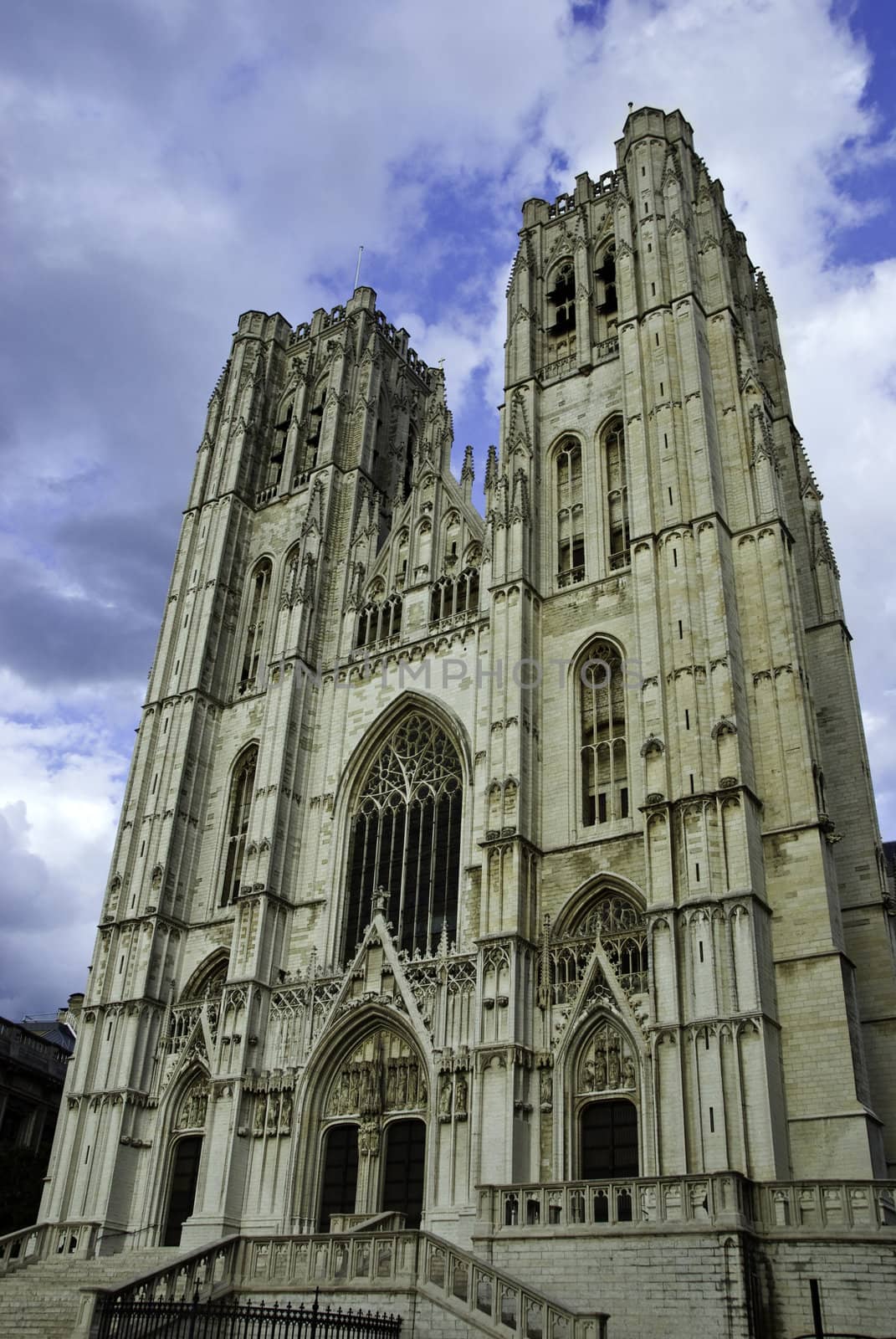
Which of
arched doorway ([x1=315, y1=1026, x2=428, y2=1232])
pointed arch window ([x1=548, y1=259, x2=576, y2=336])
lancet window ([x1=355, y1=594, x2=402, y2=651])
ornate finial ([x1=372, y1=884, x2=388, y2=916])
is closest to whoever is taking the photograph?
arched doorway ([x1=315, y1=1026, x2=428, y2=1232])

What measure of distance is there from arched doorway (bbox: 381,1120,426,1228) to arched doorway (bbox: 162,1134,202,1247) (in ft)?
15.1

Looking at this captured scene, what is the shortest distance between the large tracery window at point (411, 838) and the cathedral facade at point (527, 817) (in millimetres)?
91

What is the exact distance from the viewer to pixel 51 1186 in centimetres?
2647

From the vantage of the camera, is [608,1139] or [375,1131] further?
[375,1131]

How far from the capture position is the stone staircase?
20797 millimetres

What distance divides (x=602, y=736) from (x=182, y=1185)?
1377 cm

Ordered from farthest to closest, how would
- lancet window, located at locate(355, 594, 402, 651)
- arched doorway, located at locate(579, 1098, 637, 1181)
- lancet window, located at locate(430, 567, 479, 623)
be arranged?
lancet window, located at locate(355, 594, 402, 651) < lancet window, located at locate(430, 567, 479, 623) < arched doorway, located at locate(579, 1098, 637, 1181)

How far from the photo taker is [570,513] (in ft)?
99.8

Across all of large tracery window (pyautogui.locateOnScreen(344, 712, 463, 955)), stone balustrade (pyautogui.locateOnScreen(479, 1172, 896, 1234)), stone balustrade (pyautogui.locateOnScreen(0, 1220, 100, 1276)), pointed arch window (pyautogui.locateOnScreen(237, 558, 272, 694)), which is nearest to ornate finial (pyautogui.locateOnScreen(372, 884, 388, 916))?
large tracery window (pyautogui.locateOnScreen(344, 712, 463, 955))

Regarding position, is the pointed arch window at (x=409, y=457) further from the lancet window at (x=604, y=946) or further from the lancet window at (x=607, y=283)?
the lancet window at (x=604, y=946)

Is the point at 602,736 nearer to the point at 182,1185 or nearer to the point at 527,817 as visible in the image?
→ the point at 527,817

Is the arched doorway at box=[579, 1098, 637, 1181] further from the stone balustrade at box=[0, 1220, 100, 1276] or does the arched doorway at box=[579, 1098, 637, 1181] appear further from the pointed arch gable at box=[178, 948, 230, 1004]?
the stone balustrade at box=[0, 1220, 100, 1276]

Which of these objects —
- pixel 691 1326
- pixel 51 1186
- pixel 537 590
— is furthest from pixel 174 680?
pixel 691 1326

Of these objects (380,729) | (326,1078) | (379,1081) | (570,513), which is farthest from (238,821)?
(570,513)
